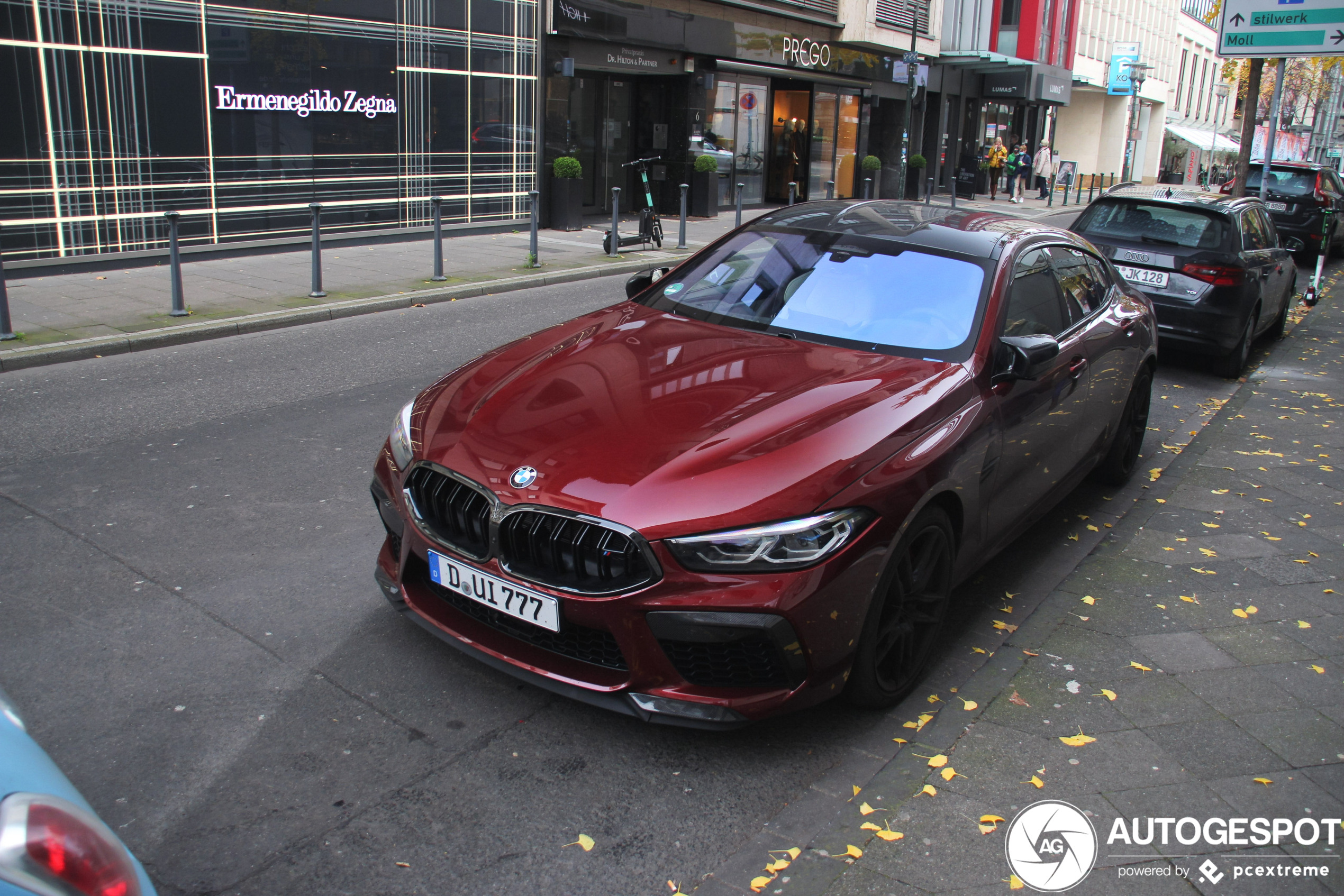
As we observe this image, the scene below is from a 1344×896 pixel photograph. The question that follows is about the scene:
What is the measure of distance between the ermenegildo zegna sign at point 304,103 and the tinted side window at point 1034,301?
12.1 meters

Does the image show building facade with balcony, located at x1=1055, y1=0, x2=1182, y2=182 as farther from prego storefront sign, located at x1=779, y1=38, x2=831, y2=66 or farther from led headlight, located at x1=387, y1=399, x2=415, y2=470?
led headlight, located at x1=387, y1=399, x2=415, y2=470

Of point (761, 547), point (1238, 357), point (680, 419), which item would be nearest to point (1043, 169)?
point (1238, 357)

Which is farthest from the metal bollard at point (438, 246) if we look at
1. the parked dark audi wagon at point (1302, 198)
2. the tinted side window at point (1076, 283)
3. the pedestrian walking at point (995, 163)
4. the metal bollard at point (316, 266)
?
the pedestrian walking at point (995, 163)

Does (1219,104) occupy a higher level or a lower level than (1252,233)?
higher

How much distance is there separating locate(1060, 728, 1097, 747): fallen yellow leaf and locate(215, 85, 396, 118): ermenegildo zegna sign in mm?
13572

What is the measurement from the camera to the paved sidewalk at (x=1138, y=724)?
2.88 meters

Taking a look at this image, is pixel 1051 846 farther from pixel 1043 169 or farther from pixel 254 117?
pixel 1043 169

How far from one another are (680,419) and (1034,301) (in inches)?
83.9

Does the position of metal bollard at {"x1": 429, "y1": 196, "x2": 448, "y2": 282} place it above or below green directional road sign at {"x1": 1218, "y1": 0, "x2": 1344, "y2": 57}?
below

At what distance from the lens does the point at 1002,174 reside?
121ft

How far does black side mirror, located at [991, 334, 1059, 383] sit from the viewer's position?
165 inches

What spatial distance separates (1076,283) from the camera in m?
5.48

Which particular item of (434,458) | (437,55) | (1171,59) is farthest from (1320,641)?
(1171,59)

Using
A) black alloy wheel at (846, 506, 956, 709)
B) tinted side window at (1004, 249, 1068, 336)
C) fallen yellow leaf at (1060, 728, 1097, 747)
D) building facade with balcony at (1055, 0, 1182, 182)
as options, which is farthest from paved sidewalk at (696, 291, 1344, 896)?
building facade with balcony at (1055, 0, 1182, 182)
